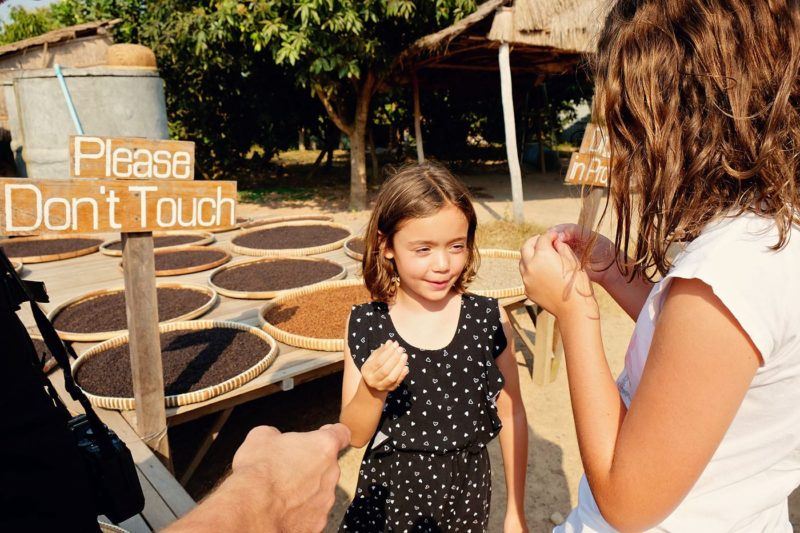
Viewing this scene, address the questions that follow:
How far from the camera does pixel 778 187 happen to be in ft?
2.26

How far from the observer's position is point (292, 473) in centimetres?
88

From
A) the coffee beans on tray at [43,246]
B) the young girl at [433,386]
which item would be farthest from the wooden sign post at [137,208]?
the coffee beans on tray at [43,246]

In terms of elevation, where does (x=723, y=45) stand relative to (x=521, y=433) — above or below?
above

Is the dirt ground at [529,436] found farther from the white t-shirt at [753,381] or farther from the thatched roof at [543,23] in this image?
the thatched roof at [543,23]

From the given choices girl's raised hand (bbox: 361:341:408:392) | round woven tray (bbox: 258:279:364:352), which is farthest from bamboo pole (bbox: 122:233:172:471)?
girl's raised hand (bbox: 361:341:408:392)

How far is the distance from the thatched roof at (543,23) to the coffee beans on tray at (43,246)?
5427 millimetres

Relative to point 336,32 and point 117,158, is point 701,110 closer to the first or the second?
point 117,158

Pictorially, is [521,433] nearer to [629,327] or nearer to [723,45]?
[723,45]

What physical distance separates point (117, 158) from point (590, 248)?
5.49 ft

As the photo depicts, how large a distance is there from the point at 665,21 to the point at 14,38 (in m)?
21.3

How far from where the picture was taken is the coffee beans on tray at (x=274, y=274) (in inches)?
141

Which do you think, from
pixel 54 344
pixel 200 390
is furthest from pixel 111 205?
pixel 54 344

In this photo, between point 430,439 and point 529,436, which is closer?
point 430,439

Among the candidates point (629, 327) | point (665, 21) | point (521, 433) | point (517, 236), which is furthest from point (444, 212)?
point (517, 236)
